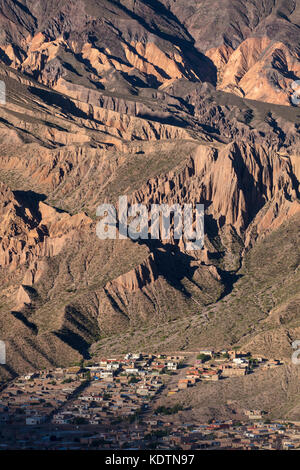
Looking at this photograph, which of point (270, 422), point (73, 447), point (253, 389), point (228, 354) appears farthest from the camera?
point (228, 354)

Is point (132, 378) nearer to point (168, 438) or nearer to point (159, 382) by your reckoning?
point (159, 382)

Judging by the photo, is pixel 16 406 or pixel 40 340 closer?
pixel 16 406

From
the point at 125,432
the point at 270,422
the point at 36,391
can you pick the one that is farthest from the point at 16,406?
the point at 270,422

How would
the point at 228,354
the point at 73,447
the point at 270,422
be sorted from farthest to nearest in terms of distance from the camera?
1. the point at 228,354
2. the point at 270,422
3. the point at 73,447

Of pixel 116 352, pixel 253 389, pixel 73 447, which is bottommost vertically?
pixel 73 447

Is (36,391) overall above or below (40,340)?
below

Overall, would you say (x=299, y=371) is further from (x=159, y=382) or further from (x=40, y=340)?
(x=40, y=340)

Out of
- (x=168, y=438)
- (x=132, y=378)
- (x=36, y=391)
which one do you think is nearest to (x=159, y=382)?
(x=132, y=378)
